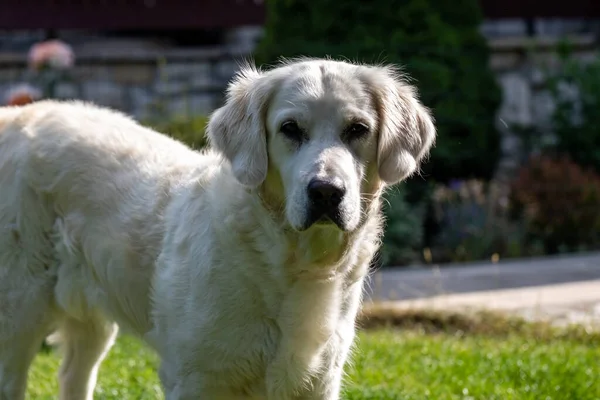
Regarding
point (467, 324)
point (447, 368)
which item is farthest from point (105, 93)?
point (447, 368)

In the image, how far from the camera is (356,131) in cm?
382

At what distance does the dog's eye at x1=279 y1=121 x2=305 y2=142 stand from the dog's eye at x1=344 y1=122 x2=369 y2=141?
6.7 inches

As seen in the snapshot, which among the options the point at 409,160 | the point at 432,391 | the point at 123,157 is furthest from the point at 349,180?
the point at 432,391

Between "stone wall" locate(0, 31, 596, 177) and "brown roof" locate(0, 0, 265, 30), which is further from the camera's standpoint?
"brown roof" locate(0, 0, 265, 30)

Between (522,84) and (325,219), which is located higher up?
(325,219)

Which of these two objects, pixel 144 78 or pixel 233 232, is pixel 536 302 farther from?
pixel 144 78

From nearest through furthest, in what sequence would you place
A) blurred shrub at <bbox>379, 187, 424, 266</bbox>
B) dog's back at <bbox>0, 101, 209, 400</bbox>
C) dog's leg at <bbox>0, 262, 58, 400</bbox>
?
dog's back at <bbox>0, 101, 209, 400</bbox>, dog's leg at <bbox>0, 262, 58, 400</bbox>, blurred shrub at <bbox>379, 187, 424, 266</bbox>

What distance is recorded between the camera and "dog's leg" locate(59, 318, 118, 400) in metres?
4.76

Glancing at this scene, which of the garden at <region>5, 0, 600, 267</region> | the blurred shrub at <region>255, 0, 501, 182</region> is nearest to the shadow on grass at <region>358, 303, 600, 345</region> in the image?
the garden at <region>5, 0, 600, 267</region>

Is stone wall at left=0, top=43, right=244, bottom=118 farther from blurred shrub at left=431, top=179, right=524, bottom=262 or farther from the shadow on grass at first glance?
the shadow on grass

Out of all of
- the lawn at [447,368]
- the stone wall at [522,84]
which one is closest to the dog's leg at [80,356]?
the lawn at [447,368]

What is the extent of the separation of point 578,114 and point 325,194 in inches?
309

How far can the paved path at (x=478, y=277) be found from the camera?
7652 mm

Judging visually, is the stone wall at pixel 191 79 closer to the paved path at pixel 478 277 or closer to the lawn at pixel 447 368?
the paved path at pixel 478 277
